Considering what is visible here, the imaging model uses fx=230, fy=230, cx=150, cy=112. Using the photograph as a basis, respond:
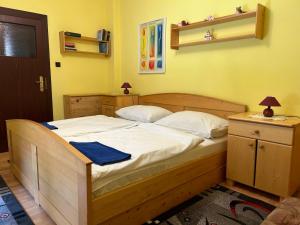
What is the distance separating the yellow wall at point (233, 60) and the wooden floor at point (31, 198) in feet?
2.92

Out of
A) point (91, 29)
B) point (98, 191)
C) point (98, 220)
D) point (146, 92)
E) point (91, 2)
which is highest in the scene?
point (91, 2)

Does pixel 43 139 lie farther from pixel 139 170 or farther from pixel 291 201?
pixel 291 201

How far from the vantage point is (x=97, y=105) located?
400 cm

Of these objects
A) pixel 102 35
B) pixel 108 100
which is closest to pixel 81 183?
pixel 108 100

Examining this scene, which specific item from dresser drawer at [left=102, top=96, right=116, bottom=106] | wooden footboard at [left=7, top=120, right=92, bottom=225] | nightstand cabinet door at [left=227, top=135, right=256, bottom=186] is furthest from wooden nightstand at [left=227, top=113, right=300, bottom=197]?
dresser drawer at [left=102, top=96, right=116, bottom=106]

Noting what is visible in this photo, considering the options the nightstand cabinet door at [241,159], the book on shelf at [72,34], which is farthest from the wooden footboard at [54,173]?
the book on shelf at [72,34]

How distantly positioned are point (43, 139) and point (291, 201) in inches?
69.1

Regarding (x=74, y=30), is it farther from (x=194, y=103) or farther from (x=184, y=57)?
(x=194, y=103)

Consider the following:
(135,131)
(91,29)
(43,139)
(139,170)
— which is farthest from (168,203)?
(91,29)

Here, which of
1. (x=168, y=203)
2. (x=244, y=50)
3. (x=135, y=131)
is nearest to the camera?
(x=168, y=203)

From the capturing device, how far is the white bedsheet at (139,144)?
1.50m

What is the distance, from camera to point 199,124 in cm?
243

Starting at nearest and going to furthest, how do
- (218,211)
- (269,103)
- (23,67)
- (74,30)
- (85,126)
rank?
(218,211)
(269,103)
(85,126)
(23,67)
(74,30)

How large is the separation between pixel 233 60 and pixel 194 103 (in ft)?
2.41
